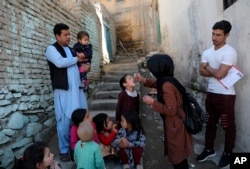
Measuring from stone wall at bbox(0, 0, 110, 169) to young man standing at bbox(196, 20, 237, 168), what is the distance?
241 centimetres

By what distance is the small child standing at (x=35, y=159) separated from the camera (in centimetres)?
220

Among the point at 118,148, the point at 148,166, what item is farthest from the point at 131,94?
the point at 148,166

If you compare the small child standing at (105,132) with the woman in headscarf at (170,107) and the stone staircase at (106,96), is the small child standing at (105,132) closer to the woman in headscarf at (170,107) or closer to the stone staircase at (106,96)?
the woman in headscarf at (170,107)

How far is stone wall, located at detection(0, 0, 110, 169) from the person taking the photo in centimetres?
297

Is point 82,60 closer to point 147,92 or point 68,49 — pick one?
point 68,49

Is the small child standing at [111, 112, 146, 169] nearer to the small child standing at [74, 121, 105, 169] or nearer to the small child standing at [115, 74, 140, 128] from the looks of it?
the small child standing at [115, 74, 140, 128]

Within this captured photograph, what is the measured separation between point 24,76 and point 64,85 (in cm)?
64

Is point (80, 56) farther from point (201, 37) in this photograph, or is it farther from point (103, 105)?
point (201, 37)

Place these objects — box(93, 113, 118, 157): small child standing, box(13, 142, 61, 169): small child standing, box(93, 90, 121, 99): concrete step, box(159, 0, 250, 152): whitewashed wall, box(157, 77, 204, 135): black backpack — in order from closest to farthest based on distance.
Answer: box(13, 142, 61, 169): small child standing, box(157, 77, 204, 135): black backpack, box(93, 113, 118, 157): small child standing, box(159, 0, 250, 152): whitewashed wall, box(93, 90, 121, 99): concrete step

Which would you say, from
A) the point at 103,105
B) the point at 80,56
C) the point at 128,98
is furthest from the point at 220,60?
the point at 103,105

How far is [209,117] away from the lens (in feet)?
11.3

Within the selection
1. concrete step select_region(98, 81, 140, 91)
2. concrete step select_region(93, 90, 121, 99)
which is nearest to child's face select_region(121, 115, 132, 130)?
concrete step select_region(93, 90, 121, 99)

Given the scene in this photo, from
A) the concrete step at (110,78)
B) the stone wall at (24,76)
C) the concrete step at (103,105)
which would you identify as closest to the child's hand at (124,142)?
the stone wall at (24,76)

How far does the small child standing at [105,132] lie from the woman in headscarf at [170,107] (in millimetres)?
824
